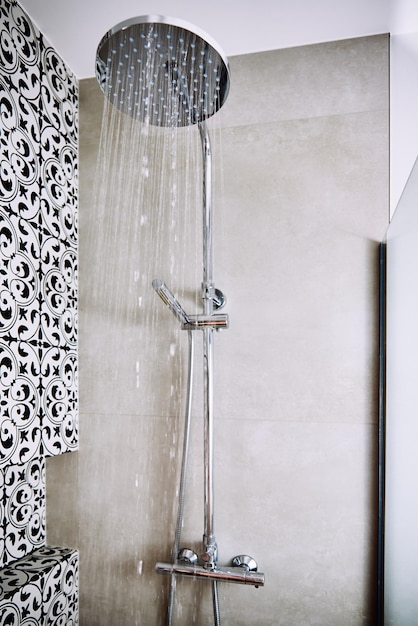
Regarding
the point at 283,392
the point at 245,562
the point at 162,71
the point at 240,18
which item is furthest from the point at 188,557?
the point at 240,18

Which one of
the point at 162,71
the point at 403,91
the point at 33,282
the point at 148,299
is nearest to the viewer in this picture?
the point at 162,71

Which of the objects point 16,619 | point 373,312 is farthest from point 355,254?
point 16,619

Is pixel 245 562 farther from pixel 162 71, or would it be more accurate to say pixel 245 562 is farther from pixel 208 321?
pixel 162 71

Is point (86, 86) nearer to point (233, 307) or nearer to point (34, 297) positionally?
point (34, 297)

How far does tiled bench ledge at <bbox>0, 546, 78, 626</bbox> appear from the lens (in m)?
1.10

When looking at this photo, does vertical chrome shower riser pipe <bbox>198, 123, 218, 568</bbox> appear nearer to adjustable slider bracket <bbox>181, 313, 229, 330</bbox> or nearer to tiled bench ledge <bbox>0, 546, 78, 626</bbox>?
adjustable slider bracket <bbox>181, 313, 229, 330</bbox>

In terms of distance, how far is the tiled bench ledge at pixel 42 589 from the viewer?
3.62ft

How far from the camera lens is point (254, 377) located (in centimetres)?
126

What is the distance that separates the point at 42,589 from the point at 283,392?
801mm

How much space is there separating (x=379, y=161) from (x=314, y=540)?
1.00m

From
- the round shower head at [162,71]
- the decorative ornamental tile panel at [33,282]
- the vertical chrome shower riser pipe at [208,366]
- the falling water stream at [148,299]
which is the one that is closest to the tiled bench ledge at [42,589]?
the decorative ornamental tile panel at [33,282]

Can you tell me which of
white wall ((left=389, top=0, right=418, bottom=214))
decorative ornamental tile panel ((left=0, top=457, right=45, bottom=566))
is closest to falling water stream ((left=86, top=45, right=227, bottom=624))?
decorative ornamental tile panel ((left=0, top=457, right=45, bottom=566))

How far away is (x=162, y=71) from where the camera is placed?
0.90 meters

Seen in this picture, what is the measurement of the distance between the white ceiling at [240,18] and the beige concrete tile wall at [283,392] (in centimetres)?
4
